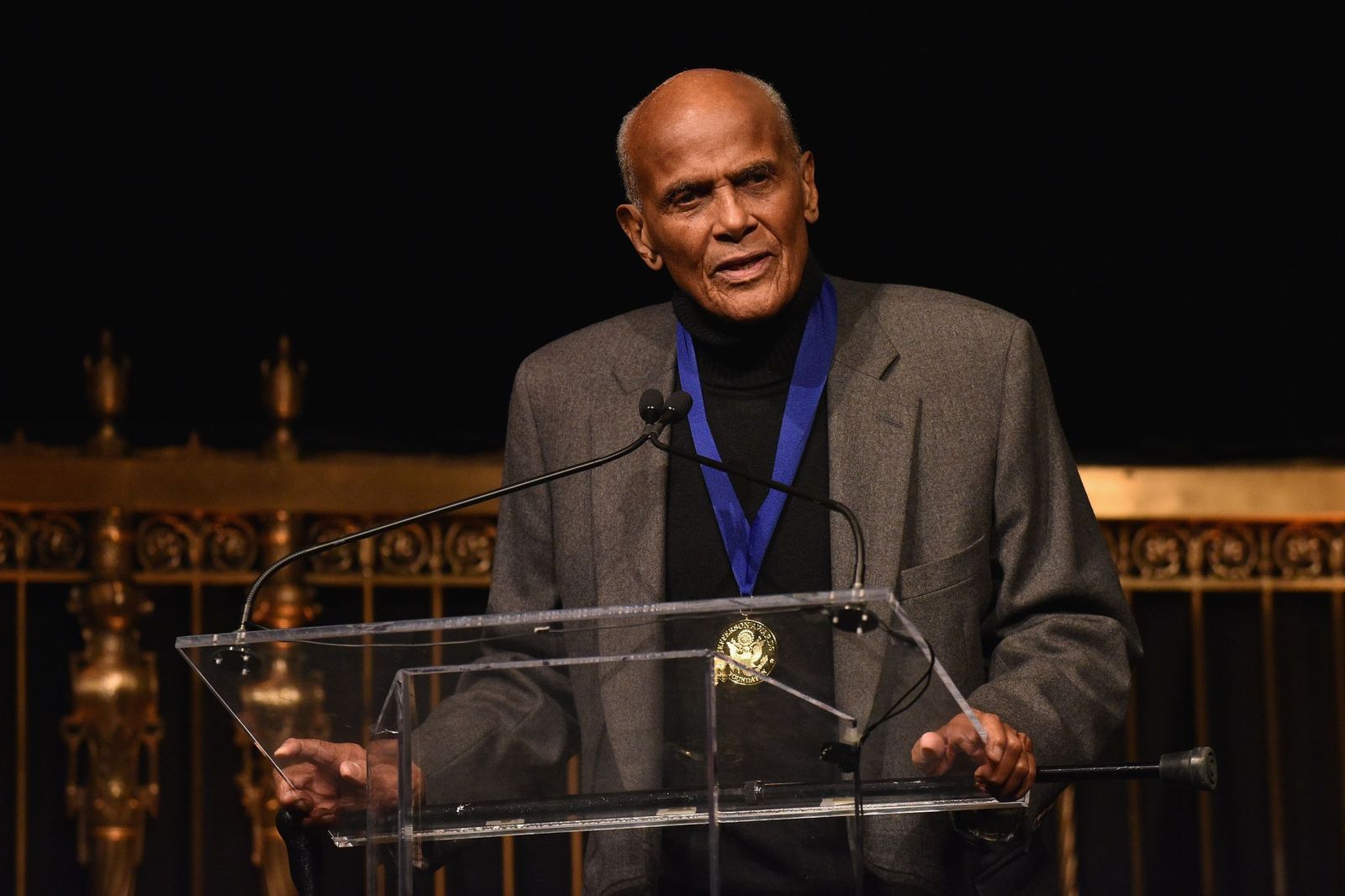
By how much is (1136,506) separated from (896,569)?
67.6 inches

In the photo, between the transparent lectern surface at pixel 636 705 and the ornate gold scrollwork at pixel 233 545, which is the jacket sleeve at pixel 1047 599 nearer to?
the transparent lectern surface at pixel 636 705

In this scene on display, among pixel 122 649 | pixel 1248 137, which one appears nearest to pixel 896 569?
pixel 122 649

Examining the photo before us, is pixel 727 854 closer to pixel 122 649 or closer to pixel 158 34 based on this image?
pixel 122 649

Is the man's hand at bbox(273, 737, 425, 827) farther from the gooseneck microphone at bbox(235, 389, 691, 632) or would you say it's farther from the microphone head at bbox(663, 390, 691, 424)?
the microphone head at bbox(663, 390, 691, 424)

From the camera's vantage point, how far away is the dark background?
404 centimetres

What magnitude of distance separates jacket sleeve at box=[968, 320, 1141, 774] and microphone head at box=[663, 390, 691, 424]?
1.39ft

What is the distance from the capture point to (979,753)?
1.73 metres

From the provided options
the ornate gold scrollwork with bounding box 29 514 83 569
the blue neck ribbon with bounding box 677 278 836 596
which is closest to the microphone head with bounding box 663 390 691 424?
the blue neck ribbon with bounding box 677 278 836 596

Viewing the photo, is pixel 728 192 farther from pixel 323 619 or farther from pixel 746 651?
pixel 323 619

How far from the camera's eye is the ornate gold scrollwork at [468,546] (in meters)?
3.74

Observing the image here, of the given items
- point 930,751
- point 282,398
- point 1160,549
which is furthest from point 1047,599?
point 282,398

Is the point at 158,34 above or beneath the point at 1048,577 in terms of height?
above

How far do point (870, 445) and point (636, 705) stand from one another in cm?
66

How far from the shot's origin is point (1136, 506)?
373 centimetres
